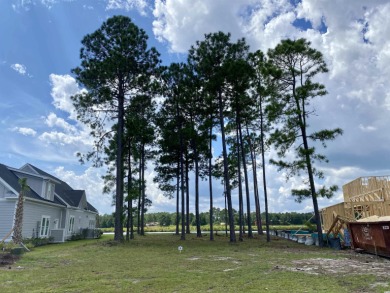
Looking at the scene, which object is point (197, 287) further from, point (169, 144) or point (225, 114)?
point (169, 144)

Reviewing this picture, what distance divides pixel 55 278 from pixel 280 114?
49.8 ft

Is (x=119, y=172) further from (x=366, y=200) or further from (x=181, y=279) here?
(x=366, y=200)

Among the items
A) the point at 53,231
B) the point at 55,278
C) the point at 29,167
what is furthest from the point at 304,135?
the point at 29,167

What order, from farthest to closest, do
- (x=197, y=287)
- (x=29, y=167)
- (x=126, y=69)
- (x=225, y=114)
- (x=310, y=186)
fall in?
(x=29, y=167) → (x=225, y=114) → (x=126, y=69) → (x=310, y=186) → (x=197, y=287)

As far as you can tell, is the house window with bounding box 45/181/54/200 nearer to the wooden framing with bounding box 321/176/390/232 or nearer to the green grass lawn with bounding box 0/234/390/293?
the green grass lawn with bounding box 0/234/390/293

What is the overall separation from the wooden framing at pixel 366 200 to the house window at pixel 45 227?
19688 millimetres

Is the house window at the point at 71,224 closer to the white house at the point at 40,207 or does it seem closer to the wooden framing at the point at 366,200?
the white house at the point at 40,207

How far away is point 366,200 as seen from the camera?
19.7 meters

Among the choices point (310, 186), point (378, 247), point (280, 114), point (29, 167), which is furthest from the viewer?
point (29, 167)

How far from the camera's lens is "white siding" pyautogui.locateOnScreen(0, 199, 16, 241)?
1898 cm

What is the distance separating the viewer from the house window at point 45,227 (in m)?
22.4

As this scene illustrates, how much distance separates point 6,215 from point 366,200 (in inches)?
915

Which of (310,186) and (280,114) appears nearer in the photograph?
(310,186)

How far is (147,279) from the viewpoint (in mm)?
7469
